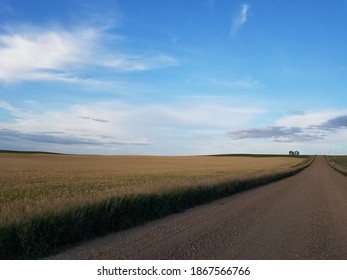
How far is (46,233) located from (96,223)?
5.93 ft

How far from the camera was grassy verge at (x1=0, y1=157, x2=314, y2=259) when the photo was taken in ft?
25.9

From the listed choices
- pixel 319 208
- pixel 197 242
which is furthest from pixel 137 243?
pixel 319 208

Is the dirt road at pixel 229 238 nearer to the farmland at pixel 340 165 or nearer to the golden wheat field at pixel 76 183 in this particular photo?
the golden wheat field at pixel 76 183

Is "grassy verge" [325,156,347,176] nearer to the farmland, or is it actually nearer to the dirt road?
the farmland

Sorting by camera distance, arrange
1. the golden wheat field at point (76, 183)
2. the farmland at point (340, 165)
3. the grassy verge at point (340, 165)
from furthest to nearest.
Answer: the farmland at point (340, 165) → the grassy verge at point (340, 165) → the golden wheat field at point (76, 183)

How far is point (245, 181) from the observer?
26344 millimetres

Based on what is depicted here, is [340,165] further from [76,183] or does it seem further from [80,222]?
[80,222]

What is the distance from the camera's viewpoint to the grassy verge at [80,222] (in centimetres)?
791

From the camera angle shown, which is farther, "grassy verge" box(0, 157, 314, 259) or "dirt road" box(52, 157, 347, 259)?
"dirt road" box(52, 157, 347, 259)

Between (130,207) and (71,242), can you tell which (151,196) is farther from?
(71,242)

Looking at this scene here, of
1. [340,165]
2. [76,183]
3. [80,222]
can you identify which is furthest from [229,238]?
[340,165]

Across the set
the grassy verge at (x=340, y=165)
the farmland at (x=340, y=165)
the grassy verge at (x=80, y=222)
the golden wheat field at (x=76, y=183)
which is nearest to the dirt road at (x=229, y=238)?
the grassy verge at (x=80, y=222)

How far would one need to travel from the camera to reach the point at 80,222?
9.54m

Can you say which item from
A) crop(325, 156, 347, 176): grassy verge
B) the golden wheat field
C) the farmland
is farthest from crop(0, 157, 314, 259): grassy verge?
the farmland
